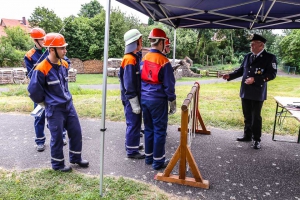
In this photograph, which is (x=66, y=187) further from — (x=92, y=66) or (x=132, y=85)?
(x=92, y=66)

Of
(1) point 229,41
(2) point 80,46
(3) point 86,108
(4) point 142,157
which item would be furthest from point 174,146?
(1) point 229,41

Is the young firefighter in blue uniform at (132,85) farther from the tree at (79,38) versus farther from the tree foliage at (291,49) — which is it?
the tree foliage at (291,49)

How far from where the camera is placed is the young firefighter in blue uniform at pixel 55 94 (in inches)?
122

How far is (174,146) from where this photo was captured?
14.9 feet

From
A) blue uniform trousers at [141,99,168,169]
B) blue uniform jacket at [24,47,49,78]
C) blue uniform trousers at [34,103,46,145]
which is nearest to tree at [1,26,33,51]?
blue uniform jacket at [24,47,49,78]

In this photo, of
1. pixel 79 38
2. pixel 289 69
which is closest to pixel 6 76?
pixel 79 38

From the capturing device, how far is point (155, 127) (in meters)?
3.45

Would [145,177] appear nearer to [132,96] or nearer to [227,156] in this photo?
[132,96]

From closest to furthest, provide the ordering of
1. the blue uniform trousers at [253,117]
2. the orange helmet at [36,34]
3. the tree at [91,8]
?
the orange helmet at [36,34]
the blue uniform trousers at [253,117]
the tree at [91,8]

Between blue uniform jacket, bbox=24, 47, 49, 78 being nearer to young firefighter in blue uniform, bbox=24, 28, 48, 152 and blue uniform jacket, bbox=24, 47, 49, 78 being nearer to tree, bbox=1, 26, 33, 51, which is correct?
young firefighter in blue uniform, bbox=24, 28, 48, 152

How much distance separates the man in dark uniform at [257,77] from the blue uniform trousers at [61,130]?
289cm

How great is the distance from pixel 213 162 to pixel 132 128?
1371 millimetres

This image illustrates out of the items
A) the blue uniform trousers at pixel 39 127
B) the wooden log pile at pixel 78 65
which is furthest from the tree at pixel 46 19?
the blue uniform trousers at pixel 39 127

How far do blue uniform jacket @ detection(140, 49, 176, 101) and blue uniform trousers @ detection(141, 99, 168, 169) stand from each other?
9 centimetres
